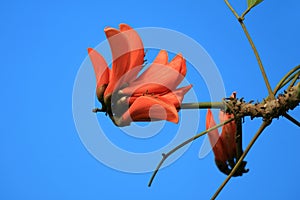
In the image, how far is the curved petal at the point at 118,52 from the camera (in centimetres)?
39

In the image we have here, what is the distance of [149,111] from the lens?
372mm

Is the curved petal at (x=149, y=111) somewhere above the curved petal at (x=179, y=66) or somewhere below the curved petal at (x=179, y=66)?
below

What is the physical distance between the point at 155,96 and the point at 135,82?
39 millimetres

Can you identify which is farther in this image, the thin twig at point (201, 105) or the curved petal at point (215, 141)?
the curved petal at point (215, 141)

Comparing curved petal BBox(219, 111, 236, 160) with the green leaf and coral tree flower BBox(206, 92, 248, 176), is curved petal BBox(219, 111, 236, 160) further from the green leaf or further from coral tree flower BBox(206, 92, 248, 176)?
the green leaf

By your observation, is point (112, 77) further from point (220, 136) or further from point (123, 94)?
point (220, 136)

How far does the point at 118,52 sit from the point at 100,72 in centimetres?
3

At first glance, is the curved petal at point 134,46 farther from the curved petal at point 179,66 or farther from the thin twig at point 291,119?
the thin twig at point 291,119

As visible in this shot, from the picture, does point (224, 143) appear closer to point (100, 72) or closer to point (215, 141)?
point (215, 141)

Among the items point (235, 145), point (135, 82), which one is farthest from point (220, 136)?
point (135, 82)

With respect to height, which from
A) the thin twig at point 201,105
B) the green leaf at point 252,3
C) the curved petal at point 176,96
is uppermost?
the green leaf at point 252,3

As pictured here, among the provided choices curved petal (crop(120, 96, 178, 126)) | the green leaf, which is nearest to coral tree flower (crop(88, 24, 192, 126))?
curved petal (crop(120, 96, 178, 126))

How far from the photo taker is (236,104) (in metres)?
0.39

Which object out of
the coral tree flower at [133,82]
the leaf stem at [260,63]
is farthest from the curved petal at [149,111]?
the leaf stem at [260,63]
